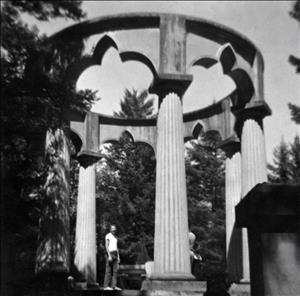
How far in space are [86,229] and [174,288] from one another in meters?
10.9

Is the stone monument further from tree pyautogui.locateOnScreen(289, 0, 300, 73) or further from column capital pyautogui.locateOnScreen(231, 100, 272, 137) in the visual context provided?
tree pyautogui.locateOnScreen(289, 0, 300, 73)

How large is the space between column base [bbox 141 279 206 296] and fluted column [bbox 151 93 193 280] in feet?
0.57

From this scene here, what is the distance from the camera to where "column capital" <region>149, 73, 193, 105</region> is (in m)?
17.6

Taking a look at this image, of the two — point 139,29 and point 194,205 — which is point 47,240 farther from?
point 194,205

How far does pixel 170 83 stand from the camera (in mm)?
17812

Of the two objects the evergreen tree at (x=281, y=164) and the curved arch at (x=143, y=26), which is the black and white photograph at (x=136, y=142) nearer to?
the curved arch at (x=143, y=26)

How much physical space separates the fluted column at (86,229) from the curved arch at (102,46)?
8027 millimetres

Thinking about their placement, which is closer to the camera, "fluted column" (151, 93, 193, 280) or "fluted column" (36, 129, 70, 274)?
"fluted column" (151, 93, 193, 280)

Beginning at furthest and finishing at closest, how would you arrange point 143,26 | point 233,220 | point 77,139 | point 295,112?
1. point 77,139
2. point 233,220
3. point 295,112
4. point 143,26

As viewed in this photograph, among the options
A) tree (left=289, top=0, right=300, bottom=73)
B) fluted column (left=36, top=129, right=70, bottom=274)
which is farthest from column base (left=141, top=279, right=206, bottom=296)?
tree (left=289, top=0, right=300, bottom=73)

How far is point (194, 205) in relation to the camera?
4931cm

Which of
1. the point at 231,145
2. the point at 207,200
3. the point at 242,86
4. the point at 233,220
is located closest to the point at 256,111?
the point at 242,86

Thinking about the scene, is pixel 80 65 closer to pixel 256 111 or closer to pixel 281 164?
pixel 256 111

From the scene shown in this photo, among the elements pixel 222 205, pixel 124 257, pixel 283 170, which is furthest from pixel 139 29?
pixel 222 205
